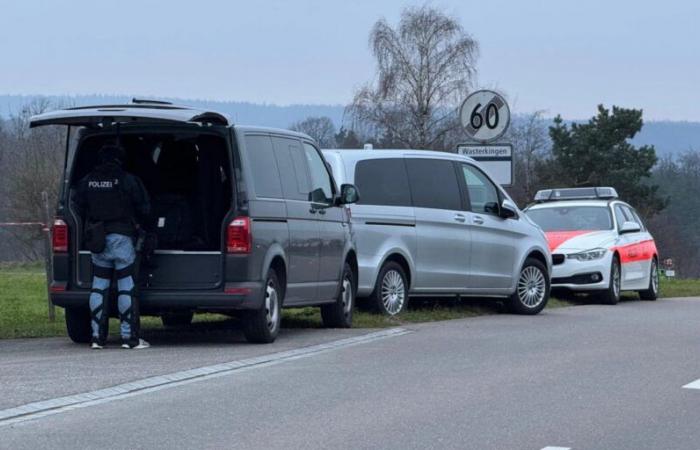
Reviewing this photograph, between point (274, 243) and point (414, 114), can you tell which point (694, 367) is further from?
point (414, 114)

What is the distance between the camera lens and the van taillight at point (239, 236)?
13055mm

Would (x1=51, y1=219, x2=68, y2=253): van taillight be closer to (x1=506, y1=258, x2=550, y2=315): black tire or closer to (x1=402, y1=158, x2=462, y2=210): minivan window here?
(x1=402, y1=158, x2=462, y2=210): minivan window

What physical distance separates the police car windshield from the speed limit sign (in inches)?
101

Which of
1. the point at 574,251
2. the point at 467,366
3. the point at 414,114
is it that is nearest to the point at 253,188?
the point at 467,366

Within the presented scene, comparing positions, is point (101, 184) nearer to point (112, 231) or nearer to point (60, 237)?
point (112, 231)

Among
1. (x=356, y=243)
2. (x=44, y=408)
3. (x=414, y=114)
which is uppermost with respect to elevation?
(x=414, y=114)

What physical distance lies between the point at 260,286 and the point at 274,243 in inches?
21.4

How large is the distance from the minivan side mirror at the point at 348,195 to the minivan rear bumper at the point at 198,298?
7.78ft

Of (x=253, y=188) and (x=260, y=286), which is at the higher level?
(x=253, y=188)

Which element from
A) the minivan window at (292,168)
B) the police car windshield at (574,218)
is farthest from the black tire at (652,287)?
the minivan window at (292,168)

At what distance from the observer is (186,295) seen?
13117 millimetres

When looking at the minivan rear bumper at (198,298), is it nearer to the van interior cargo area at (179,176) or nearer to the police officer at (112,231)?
the police officer at (112,231)

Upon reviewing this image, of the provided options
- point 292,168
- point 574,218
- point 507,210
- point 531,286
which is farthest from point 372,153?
point 574,218

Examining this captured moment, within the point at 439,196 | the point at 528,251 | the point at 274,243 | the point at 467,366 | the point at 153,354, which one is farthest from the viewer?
the point at 528,251
